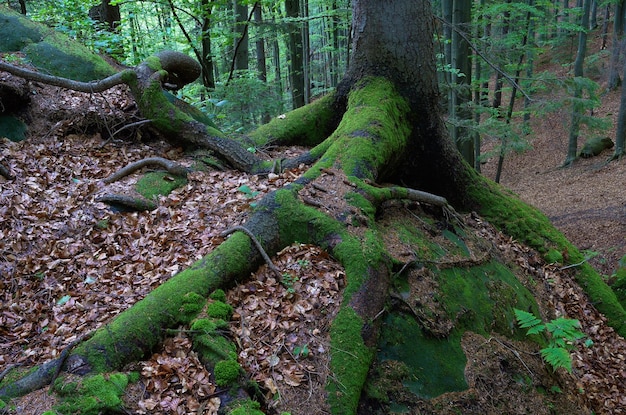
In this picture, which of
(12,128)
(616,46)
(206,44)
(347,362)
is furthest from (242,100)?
(616,46)

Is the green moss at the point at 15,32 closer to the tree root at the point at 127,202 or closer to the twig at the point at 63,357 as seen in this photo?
the tree root at the point at 127,202

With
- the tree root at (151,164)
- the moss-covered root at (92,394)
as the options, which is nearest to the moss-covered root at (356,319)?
the moss-covered root at (92,394)

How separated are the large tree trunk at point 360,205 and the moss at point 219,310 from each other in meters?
0.13

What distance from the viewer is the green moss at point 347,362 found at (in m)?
3.54

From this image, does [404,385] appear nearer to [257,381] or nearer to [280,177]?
[257,381]

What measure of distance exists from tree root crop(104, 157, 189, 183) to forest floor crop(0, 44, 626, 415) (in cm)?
14

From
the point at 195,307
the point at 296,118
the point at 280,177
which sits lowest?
the point at 195,307

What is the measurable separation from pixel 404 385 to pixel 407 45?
16.4 feet

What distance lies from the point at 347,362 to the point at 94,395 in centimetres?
194

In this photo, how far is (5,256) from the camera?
479 cm

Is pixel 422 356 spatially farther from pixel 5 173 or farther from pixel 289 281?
pixel 5 173

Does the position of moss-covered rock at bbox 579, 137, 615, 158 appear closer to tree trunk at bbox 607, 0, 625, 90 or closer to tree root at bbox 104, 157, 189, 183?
tree trunk at bbox 607, 0, 625, 90

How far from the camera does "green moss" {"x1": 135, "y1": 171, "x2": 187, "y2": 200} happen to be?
234 inches

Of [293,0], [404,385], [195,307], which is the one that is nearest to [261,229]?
[195,307]
